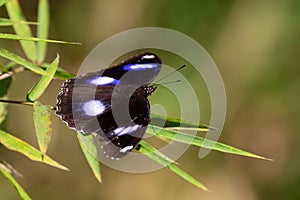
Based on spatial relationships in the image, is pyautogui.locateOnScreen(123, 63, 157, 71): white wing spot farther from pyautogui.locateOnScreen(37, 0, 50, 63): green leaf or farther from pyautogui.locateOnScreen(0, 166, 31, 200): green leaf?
pyautogui.locateOnScreen(0, 166, 31, 200): green leaf

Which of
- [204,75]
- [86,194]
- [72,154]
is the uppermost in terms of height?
[204,75]

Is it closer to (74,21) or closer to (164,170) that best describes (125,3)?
(74,21)

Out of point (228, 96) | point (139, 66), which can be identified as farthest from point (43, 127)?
point (228, 96)

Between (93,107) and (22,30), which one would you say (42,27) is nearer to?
(22,30)

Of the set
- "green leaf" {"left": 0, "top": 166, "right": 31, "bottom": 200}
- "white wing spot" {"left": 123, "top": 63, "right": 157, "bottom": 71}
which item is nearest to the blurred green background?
"white wing spot" {"left": 123, "top": 63, "right": 157, "bottom": 71}

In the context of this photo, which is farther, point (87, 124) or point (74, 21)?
point (74, 21)

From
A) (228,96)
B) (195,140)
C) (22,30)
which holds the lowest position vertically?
(228,96)

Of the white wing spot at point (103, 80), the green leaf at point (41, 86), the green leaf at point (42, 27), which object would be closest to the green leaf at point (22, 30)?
the green leaf at point (42, 27)

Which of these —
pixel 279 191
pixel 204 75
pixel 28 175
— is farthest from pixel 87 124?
pixel 279 191
